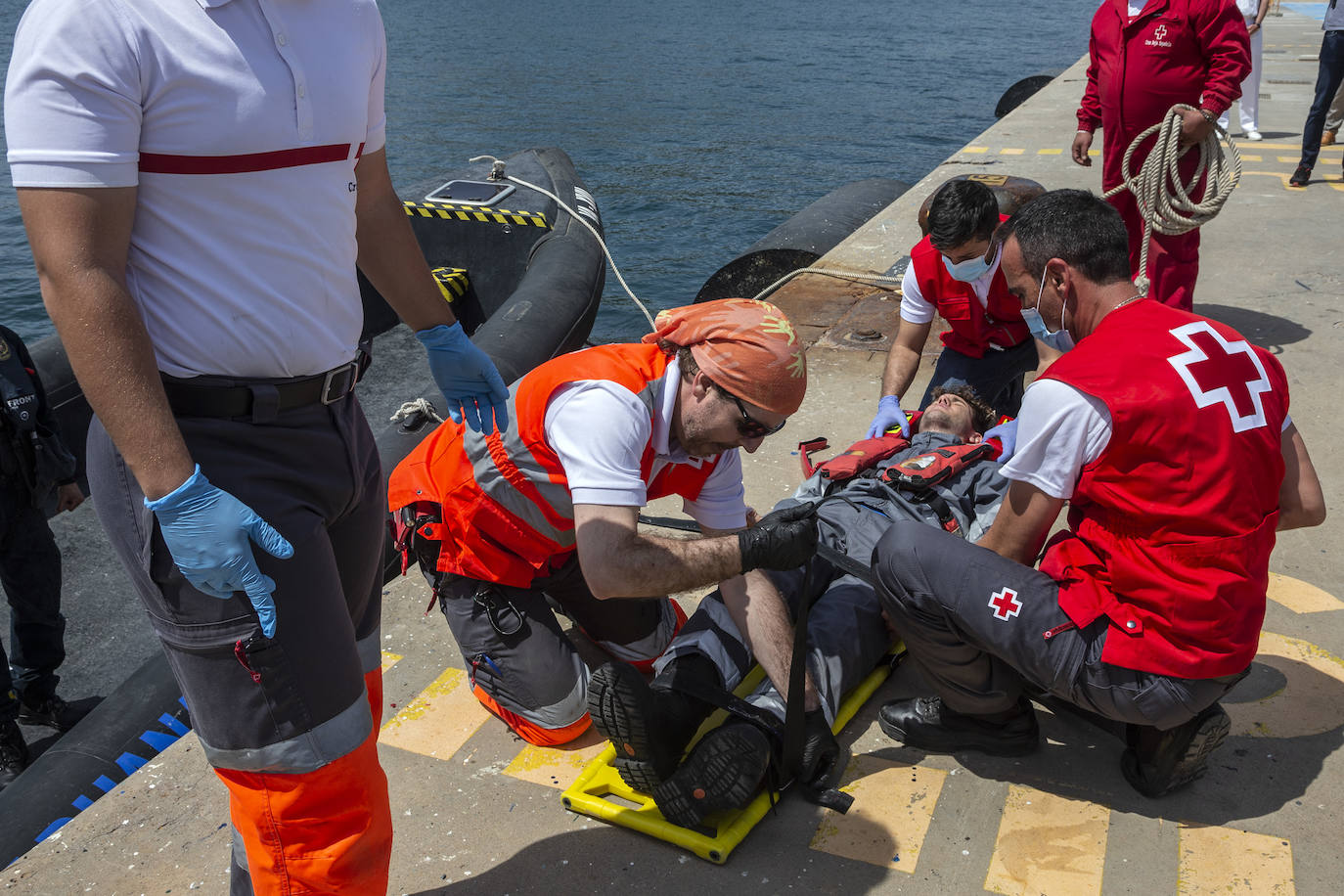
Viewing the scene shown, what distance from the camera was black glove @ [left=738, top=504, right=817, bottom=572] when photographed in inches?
89.7

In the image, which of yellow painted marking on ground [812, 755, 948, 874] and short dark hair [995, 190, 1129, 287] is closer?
yellow painted marking on ground [812, 755, 948, 874]

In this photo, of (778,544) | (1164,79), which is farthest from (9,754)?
(1164,79)

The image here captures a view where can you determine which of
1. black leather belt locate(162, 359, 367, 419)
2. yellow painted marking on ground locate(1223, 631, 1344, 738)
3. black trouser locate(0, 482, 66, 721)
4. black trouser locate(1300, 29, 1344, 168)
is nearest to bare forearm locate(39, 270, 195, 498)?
black leather belt locate(162, 359, 367, 419)

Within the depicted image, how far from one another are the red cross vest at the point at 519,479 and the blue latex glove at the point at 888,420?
1.50 m

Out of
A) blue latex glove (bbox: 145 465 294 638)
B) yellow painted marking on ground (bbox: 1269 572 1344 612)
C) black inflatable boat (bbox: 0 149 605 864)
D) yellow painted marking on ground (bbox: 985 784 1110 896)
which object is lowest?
black inflatable boat (bbox: 0 149 605 864)

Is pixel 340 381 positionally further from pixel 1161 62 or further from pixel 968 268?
pixel 1161 62

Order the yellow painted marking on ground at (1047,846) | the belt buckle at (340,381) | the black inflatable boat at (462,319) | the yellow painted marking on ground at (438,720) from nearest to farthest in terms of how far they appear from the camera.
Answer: the belt buckle at (340,381)
the yellow painted marking on ground at (1047,846)
the yellow painted marking on ground at (438,720)
the black inflatable boat at (462,319)

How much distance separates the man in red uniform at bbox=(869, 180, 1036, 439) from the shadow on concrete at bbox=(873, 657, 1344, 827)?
1.48 meters

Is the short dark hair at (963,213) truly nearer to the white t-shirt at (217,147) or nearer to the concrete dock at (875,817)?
the concrete dock at (875,817)

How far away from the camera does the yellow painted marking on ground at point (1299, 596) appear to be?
3184 millimetres

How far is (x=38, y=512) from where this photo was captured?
4.00m

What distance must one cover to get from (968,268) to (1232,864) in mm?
2331

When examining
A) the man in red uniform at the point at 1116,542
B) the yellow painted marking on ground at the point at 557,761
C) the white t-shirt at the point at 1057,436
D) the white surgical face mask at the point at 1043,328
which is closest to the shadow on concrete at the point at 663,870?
the yellow painted marking on ground at the point at 557,761

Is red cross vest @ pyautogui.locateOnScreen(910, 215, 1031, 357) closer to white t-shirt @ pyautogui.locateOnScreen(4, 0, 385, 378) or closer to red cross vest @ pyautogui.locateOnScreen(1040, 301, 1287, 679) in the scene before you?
red cross vest @ pyautogui.locateOnScreen(1040, 301, 1287, 679)
